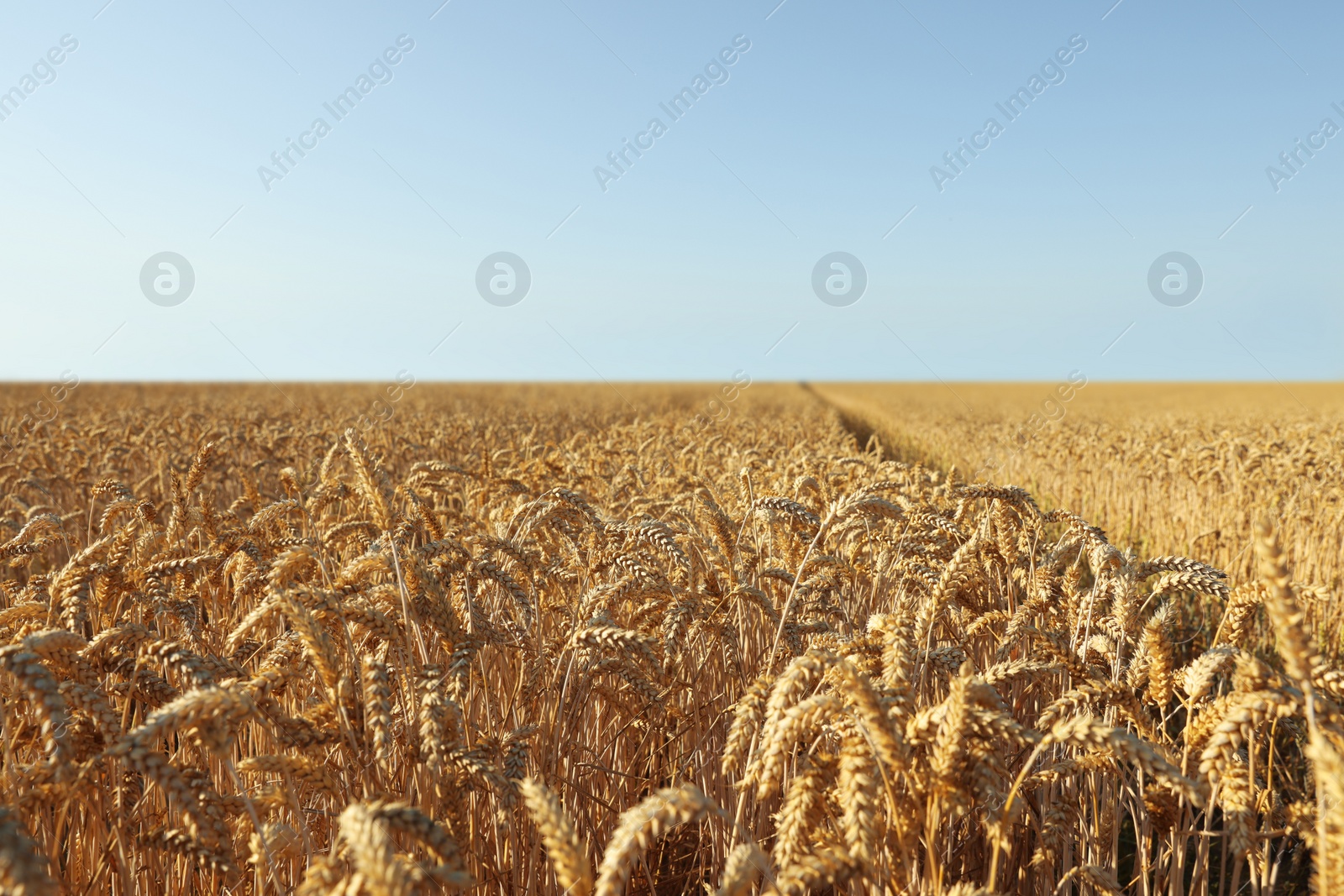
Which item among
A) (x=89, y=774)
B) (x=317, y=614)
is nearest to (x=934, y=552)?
(x=317, y=614)

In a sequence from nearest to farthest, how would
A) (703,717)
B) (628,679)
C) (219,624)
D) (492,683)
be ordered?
(628,679), (492,683), (703,717), (219,624)

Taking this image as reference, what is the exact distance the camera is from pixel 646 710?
9.01 feet

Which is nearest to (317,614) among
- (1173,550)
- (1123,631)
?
(1123,631)

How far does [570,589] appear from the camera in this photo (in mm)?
3361

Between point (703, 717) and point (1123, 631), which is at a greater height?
point (1123, 631)

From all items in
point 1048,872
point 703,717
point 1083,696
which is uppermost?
point 1083,696

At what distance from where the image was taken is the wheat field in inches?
55.1

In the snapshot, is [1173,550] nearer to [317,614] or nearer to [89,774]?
[317,614]

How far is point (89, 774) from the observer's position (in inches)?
72.8

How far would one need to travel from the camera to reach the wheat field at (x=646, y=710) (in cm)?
140

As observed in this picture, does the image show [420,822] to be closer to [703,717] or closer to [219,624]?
[703,717]

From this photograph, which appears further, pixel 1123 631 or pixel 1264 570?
pixel 1123 631

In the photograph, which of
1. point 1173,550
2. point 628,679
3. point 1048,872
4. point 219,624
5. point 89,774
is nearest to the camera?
point 89,774

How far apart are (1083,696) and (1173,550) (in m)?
7.13
